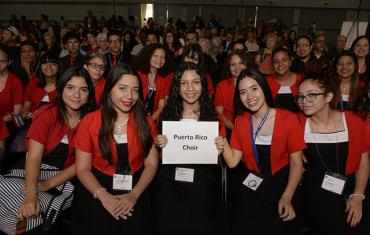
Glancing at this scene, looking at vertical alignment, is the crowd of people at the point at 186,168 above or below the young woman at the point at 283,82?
below

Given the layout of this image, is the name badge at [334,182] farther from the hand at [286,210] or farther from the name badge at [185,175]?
the name badge at [185,175]

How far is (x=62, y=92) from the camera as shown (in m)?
2.76

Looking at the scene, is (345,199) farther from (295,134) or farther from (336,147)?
(295,134)

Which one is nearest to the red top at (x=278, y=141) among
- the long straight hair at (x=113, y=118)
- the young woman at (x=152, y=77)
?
the long straight hair at (x=113, y=118)

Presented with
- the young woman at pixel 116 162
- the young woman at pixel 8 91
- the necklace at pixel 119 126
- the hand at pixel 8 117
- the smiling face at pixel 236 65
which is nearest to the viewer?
the young woman at pixel 116 162

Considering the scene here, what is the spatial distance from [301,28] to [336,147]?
20.0 metres

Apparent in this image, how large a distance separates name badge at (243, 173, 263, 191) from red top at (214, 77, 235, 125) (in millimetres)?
1655

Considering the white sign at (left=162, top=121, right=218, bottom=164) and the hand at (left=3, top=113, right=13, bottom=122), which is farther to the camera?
the hand at (left=3, top=113, right=13, bottom=122)

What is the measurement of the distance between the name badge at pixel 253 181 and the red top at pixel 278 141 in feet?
0.23

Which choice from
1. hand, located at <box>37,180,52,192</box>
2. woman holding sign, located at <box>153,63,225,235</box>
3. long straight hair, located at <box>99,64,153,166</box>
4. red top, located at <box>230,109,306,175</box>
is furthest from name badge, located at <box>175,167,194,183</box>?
hand, located at <box>37,180,52,192</box>

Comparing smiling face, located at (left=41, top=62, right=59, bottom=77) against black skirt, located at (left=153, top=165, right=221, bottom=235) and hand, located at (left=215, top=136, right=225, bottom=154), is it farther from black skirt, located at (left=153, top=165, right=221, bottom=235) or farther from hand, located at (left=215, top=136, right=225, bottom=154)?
hand, located at (left=215, top=136, right=225, bottom=154)

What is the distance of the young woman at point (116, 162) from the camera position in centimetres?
243

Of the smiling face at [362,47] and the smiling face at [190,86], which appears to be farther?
the smiling face at [362,47]

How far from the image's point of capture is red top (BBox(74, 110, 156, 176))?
255 centimetres
